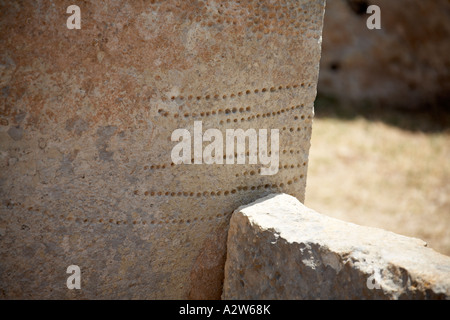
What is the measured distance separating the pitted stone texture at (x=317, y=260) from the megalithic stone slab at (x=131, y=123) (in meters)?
0.18

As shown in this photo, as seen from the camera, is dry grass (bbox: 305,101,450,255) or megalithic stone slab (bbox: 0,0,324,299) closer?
megalithic stone slab (bbox: 0,0,324,299)

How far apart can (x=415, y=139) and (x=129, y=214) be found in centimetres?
417

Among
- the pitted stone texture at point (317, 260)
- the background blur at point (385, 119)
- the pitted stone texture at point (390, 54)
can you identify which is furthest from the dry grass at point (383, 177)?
the pitted stone texture at point (317, 260)

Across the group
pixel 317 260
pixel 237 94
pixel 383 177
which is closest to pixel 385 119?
pixel 383 177

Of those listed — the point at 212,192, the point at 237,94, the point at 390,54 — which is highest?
the point at 390,54

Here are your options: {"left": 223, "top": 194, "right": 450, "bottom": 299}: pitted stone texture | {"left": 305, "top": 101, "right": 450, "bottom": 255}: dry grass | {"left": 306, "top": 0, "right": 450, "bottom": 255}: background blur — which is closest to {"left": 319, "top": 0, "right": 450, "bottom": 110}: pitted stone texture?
{"left": 306, "top": 0, "right": 450, "bottom": 255}: background blur

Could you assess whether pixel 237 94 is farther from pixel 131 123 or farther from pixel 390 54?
pixel 390 54

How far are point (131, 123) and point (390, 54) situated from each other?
5028 millimetres

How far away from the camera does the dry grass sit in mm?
3748

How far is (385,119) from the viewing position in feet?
18.5

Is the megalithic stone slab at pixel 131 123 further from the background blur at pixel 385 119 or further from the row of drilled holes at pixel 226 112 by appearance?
the background blur at pixel 385 119

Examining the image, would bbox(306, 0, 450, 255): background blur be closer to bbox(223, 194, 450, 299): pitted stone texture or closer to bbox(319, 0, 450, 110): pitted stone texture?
bbox(319, 0, 450, 110): pitted stone texture
